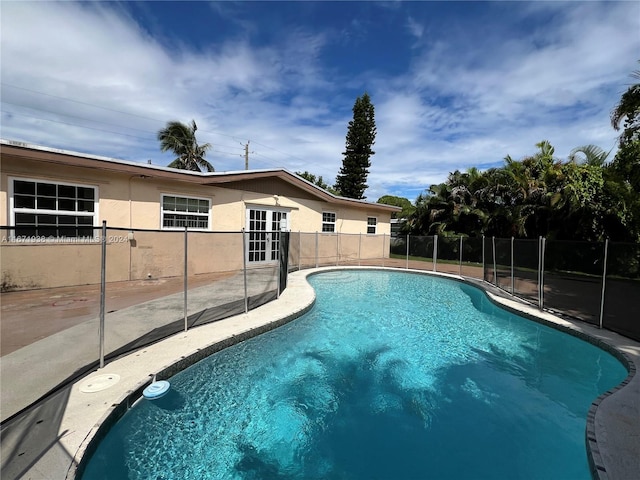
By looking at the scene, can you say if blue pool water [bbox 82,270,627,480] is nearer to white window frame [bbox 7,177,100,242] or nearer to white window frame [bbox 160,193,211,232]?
white window frame [bbox 7,177,100,242]

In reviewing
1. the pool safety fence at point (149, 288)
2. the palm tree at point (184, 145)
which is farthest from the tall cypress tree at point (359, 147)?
the pool safety fence at point (149, 288)

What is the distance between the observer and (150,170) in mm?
9477

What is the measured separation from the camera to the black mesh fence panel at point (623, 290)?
18.3 feet

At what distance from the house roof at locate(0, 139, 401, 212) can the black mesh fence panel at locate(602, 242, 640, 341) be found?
10.8 metres

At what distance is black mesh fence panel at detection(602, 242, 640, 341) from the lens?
558cm

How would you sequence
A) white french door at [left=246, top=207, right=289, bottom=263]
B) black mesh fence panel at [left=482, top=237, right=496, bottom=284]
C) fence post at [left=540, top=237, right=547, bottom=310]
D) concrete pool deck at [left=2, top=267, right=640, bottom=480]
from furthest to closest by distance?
white french door at [left=246, top=207, right=289, bottom=263] < black mesh fence panel at [left=482, top=237, right=496, bottom=284] < fence post at [left=540, top=237, right=547, bottom=310] < concrete pool deck at [left=2, top=267, right=640, bottom=480]

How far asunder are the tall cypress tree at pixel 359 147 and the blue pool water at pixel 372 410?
2413 centimetres

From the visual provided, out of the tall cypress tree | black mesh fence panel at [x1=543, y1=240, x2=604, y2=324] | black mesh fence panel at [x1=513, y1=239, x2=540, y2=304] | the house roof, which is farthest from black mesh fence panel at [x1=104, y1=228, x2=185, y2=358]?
the tall cypress tree

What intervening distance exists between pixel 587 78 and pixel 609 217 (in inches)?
195

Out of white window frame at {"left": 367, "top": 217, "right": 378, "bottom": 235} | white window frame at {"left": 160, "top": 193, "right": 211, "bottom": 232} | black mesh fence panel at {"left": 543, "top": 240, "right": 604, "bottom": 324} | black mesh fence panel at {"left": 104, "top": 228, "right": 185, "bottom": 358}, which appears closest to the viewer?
black mesh fence panel at {"left": 104, "top": 228, "right": 185, "bottom": 358}

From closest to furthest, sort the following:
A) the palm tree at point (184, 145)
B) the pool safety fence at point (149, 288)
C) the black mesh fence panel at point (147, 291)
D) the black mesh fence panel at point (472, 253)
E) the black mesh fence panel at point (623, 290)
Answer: the pool safety fence at point (149, 288)
the black mesh fence panel at point (147, 291)
the black mesh fence panel at point (623, 290)
the black mesh fence panel at point (472, 253)
the palm tree at point (184, 145)

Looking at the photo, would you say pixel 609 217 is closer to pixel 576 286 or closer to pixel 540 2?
pixel 576 286

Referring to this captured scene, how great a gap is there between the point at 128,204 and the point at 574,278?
1224 cm

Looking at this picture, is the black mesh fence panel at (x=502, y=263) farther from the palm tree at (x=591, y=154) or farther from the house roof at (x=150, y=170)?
the house roof at (x=150, y=170)
